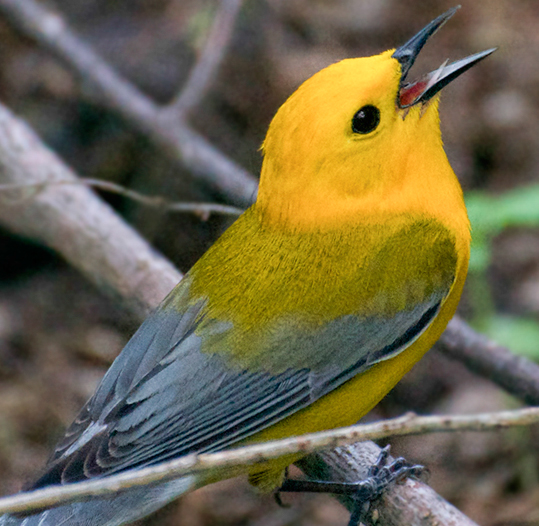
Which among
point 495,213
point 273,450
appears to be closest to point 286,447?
point 273,450

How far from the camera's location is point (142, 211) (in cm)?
447

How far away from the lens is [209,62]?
173 inches

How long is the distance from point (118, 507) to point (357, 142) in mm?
1310

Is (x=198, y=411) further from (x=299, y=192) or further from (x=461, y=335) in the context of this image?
(x=461, y=335)

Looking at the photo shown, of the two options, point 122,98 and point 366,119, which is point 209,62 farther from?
point 366,119

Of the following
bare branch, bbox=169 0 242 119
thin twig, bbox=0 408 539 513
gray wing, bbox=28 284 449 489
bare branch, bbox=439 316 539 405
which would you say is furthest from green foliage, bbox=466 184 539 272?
thin twig, bbox=0 408 539 513

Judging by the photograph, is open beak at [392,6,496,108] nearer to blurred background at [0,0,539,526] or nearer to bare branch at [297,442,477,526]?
blurred background at [0,0,539,526]

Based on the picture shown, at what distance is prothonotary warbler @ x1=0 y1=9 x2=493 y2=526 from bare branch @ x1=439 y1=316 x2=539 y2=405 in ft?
2.77

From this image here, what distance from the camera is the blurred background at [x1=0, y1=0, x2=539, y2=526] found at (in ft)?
12.1

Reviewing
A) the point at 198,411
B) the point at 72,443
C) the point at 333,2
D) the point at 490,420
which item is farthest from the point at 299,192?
the point at 333,2

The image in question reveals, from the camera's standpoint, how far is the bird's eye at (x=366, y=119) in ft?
7.53

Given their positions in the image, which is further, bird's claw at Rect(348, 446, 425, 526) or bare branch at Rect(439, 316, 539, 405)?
bare branch at Rect(439, 316, 539, 405)

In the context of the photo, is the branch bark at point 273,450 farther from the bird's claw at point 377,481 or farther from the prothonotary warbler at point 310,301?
the bird's claw at point 377,481

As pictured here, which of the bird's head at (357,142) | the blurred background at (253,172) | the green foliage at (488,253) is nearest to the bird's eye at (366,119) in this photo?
the bird's head at (357,142)
